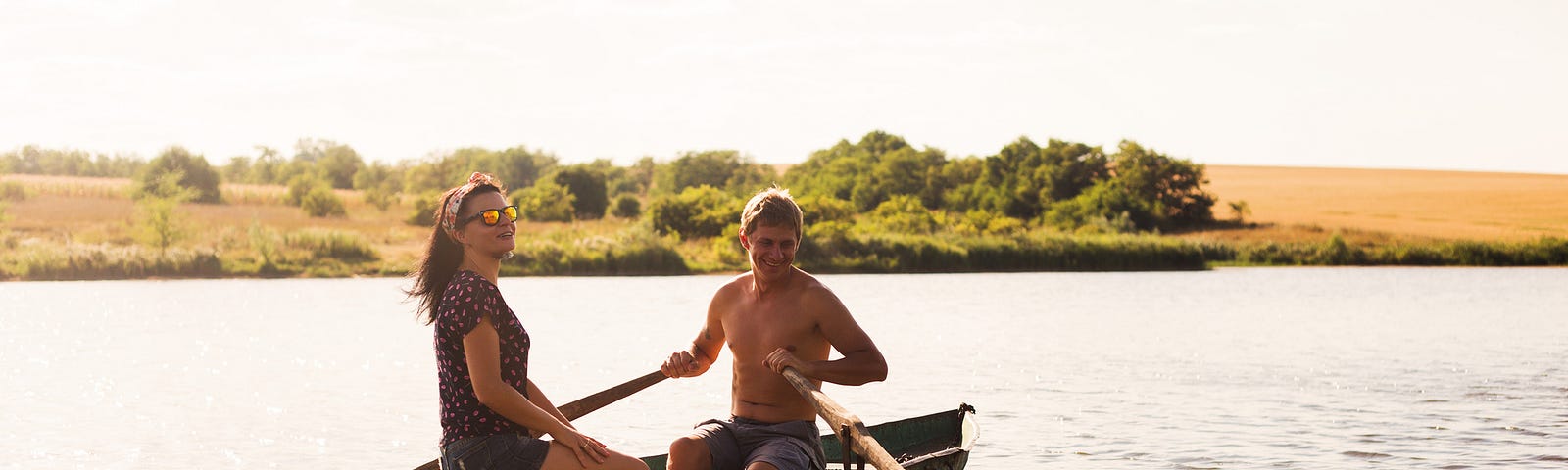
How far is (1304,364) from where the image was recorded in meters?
22.0

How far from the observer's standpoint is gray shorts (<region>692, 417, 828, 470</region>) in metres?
5.94

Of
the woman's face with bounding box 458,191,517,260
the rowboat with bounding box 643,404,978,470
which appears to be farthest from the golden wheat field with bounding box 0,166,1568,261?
the woman's face with bounding box 458,191,517,260

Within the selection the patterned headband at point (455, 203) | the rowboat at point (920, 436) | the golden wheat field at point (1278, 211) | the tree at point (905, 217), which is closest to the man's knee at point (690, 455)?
the patterned headband at point (455, 203)

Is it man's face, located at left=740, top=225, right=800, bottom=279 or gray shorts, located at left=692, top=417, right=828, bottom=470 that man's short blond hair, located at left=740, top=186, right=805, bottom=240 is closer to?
man's face, located at left=740, top=225, right=800, bottom=279

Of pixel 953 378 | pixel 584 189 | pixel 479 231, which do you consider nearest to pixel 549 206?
pixel 584 189

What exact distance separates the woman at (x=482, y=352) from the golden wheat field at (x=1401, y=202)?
253 feet

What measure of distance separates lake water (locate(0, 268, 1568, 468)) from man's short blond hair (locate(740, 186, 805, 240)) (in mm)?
1514

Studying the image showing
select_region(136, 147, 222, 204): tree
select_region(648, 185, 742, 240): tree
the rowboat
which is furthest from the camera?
select_region(136, 147, 222, 204): tree

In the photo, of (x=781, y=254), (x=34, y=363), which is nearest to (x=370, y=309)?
(x=34, y=363)

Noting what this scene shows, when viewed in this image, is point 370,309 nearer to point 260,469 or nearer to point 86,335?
point 86,335

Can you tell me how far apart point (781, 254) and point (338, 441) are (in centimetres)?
983

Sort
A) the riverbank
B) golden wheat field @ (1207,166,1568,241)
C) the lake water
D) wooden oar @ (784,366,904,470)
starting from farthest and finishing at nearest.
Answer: golden wheat field @ (1207,166,1568,241) < the riverbank < the lake water < wooden oar @ (784,366,904,470)

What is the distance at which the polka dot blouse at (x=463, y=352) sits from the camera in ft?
→ 15.5

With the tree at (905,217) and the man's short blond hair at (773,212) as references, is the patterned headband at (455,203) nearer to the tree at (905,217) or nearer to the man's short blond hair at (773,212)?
the man's short blond hair at (773,212)
